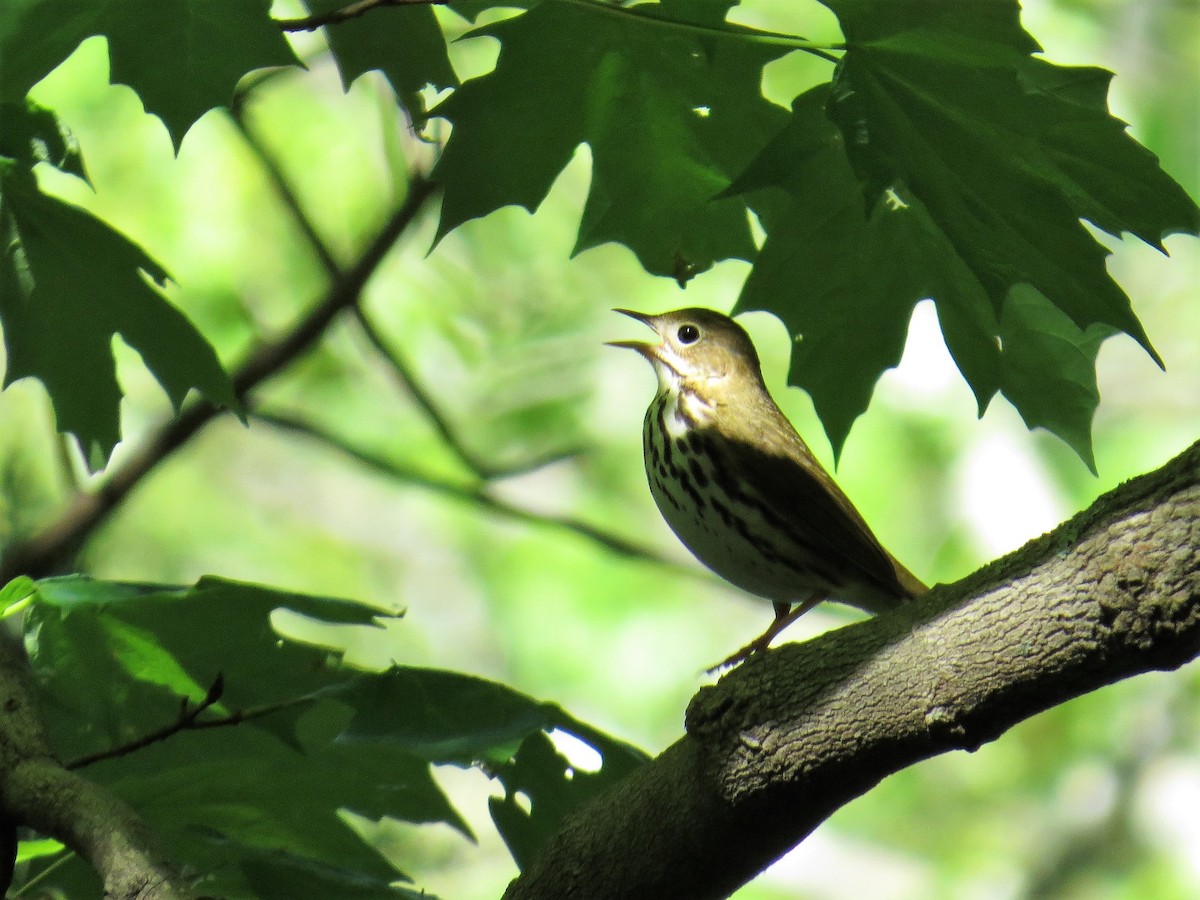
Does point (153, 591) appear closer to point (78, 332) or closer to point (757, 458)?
point (78, 332)

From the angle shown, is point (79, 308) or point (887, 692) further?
point (79, 308)

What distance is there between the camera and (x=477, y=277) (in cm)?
759

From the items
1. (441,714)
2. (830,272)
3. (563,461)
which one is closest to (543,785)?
(441,714)

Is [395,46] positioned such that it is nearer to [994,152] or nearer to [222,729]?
[994,152]

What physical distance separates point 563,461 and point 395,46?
3698mm

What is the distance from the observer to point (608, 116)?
2703 mm

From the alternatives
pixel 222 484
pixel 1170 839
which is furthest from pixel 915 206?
pixel 222 484

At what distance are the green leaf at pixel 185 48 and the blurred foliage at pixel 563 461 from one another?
2839mm

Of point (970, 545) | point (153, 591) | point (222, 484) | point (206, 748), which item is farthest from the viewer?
point (222, 484)

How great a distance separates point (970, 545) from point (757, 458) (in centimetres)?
443

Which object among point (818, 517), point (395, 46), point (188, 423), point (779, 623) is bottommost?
point (779, 623)

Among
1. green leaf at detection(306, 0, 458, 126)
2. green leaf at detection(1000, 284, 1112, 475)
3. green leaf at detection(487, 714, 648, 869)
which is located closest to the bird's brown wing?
green leaf at detection(1000, 284, 1112, 475)

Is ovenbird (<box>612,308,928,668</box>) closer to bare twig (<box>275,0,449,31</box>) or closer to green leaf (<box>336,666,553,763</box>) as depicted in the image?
green leaf (<box>336,666,553,763</box>)

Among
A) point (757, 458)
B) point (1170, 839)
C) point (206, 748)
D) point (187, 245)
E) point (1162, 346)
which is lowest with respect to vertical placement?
point (1170, 839)
